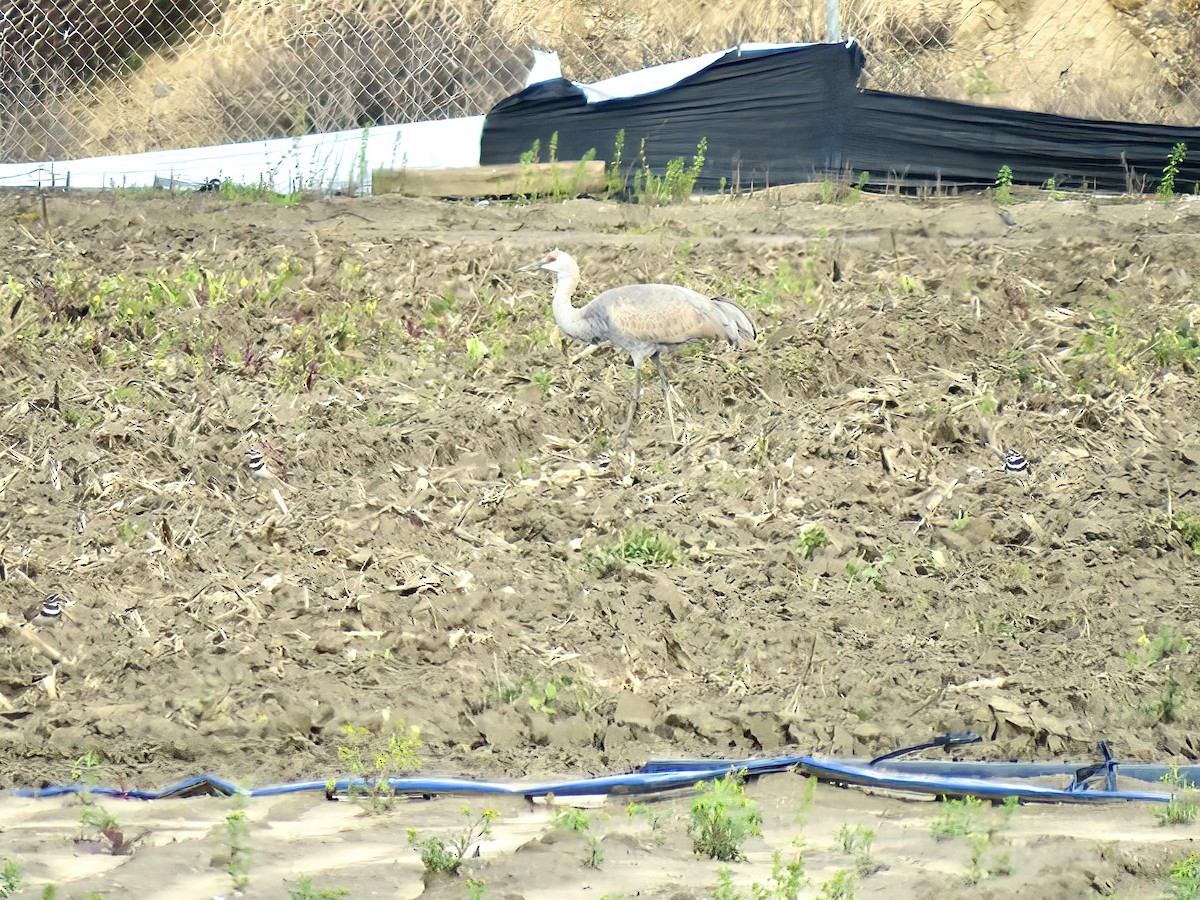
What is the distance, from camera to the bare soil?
4.97 metres

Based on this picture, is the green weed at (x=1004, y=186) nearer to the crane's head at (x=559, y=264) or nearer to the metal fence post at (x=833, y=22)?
the metal fence post at (x=833, y=22)

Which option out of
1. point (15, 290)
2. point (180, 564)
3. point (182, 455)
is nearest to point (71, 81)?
point (15, 290)

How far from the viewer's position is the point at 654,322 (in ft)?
24.9

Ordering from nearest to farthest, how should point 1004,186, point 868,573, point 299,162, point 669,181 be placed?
point 868,573 → point 1004,186 → point 669,181 → point 299,162

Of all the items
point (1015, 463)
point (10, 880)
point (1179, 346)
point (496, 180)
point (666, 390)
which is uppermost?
point (496, 180)

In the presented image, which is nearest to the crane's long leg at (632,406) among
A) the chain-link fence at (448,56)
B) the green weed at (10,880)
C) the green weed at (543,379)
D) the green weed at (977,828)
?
the green weed at (543,379)

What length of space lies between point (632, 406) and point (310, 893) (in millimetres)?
A: 4444

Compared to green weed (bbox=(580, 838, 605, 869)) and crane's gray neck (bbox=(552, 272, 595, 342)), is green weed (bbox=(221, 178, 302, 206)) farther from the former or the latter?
green weed (bbox=(580, 838, 605, 869))

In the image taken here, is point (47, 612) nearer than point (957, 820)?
No

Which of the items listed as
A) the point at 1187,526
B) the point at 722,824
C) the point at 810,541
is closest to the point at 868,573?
the point at 810,541

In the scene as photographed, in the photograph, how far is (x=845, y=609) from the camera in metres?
5.74

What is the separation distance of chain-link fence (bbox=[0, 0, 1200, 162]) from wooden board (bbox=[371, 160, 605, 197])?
1.55 meters

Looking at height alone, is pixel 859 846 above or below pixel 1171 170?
below

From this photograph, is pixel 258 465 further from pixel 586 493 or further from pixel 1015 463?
pixel 1015 463
